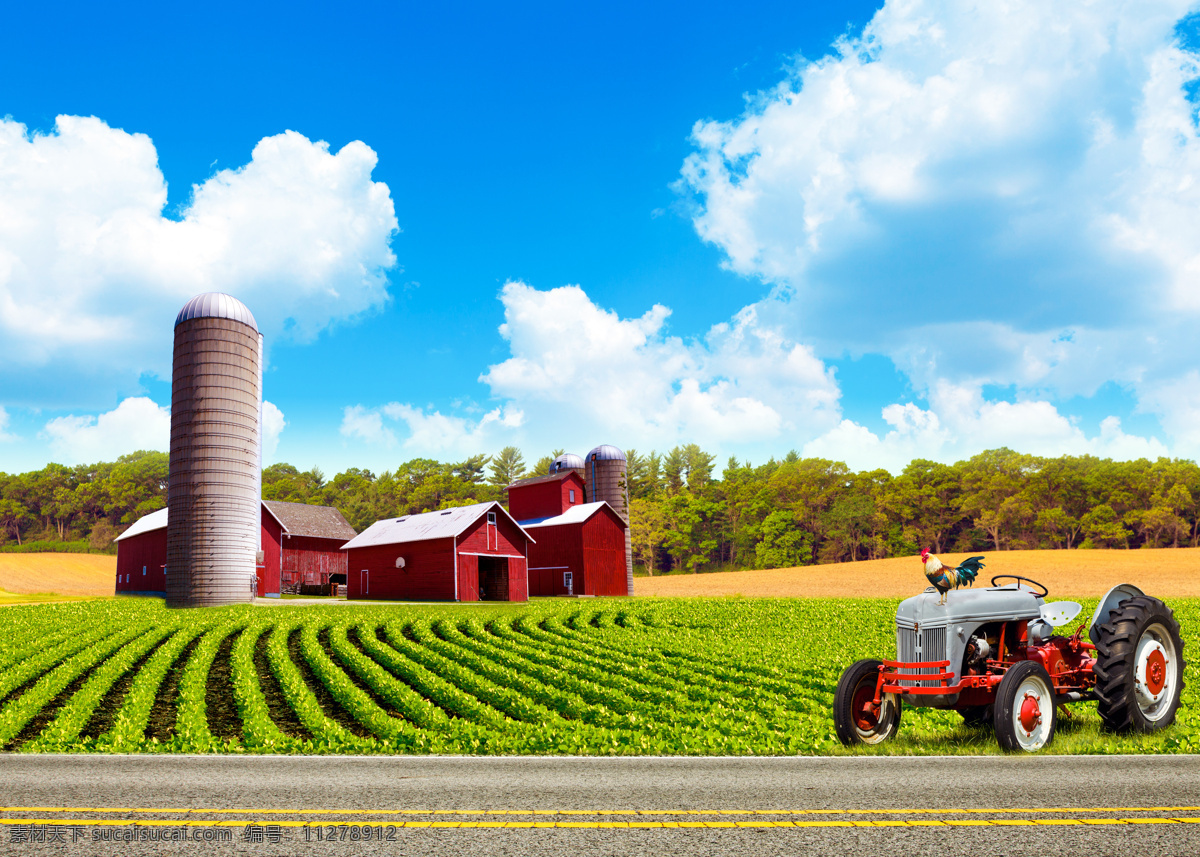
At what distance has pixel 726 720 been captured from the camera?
11078 millimetres

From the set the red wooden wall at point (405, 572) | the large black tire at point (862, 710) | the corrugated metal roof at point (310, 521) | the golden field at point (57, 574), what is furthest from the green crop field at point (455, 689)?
the golden field at point (57, 574)

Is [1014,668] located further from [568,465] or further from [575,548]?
[568,465]

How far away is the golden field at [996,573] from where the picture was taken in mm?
47531

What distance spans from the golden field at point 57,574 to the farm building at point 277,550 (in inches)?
284

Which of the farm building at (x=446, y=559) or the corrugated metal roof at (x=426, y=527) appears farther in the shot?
the corrugated metal roof at (x=426, y=527)

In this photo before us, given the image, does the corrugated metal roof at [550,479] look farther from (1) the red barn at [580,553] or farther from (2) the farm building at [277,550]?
(2) the farm building at [277,550]

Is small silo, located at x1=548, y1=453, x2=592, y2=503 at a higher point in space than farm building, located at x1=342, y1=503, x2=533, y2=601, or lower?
higher

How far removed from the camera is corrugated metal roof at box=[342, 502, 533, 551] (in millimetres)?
42250

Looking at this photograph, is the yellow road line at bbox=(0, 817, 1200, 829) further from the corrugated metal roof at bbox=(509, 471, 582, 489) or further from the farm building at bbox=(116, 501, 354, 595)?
the corrugated metal roof at bbox=(509, 471, 582, 489)

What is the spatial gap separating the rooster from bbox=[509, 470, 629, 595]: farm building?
1574 inches

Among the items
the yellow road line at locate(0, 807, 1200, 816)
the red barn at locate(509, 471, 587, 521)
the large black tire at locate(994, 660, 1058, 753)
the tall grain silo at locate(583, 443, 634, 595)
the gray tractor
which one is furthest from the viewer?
the tall grain silo at locate(583, 443, 634, 595)

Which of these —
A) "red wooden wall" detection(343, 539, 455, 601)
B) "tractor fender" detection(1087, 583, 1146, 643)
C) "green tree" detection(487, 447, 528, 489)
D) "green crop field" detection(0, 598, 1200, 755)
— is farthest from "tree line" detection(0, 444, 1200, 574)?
"tractor fender" detection(1087, 583, 1146, 643)

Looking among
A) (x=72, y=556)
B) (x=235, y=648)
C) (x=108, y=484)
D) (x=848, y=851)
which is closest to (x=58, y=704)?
(x=235, y=648)

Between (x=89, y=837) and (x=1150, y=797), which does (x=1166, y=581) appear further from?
(x=89, y=837)
